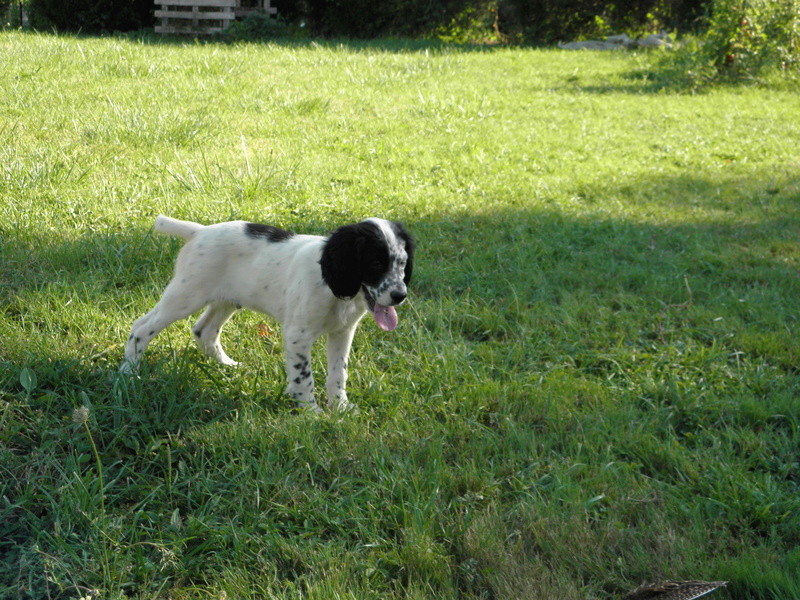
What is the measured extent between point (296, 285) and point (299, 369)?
406mm

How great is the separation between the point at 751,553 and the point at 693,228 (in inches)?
174

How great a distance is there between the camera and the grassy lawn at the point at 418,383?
2859mm

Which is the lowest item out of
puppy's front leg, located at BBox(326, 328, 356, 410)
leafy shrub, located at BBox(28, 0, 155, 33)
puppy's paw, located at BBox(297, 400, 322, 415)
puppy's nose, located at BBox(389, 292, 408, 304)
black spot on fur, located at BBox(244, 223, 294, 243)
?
puppy's paw, located at BBox(297, 400, 322, 415)

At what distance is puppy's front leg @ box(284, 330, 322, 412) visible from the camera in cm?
386

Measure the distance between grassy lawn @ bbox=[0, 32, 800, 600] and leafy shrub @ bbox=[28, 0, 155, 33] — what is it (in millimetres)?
12568

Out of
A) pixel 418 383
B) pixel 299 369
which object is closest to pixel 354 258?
pixel 299 369

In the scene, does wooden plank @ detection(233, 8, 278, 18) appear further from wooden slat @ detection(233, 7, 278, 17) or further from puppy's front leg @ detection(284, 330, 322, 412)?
puppy's front leg @ detection(284, 330, 322, 412)

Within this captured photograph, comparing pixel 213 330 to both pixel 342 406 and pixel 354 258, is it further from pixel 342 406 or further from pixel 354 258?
pixel 354 258

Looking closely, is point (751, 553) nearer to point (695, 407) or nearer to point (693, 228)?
point (695, 407)

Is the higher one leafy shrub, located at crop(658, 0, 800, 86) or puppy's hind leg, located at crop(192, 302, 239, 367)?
leafy shrub, located at crop(658, 0, 800, 86)

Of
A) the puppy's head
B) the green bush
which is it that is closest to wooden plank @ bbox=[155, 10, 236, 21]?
the green bush

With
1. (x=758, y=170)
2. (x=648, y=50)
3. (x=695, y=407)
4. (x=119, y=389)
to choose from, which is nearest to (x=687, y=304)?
(x=695, y=407)

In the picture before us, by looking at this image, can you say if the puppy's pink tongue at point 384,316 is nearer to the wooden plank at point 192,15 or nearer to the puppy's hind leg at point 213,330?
the puppy's hind leg at point 213,330

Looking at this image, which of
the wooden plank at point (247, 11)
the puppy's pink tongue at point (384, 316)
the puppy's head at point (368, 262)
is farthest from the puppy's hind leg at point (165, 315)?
the wooden plank at point (247, 11)
